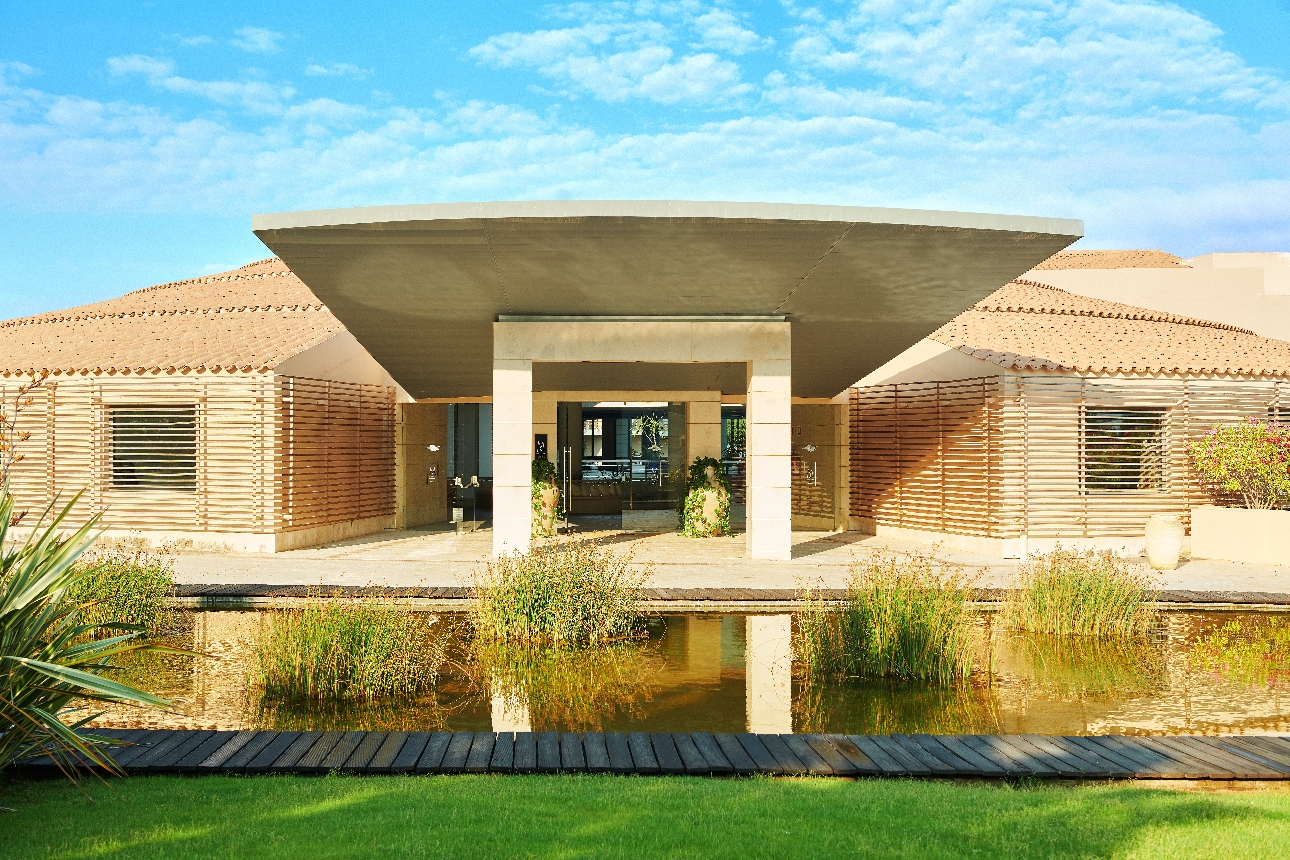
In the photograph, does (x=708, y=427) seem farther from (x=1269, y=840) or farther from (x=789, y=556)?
(x=1269, y=840)

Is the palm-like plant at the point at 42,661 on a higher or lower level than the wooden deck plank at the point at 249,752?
higher

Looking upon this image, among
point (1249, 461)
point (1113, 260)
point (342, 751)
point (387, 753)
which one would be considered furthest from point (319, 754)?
point (1113, 260)

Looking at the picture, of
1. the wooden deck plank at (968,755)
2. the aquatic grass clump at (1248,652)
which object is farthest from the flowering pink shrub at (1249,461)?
the wooden deck plank at (968,755)

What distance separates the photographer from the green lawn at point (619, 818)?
13.1 feet

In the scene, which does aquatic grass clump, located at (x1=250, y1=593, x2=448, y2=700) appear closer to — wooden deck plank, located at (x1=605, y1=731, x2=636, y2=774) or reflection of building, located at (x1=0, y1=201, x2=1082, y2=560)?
wooden deck plank, located at (x1=605, y1=731, x2=636, y2=774)

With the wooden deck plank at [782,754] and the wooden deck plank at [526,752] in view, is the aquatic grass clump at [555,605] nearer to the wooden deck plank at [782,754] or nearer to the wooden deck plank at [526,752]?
the wooden deck plank at [526,752]

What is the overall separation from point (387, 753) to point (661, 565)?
9440 mm

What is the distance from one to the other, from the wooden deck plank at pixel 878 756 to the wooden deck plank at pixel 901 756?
17 mm

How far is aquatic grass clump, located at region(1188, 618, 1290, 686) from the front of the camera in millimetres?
8039

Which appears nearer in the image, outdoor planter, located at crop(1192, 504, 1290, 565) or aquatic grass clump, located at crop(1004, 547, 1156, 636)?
aquatic grass clump, located at crop(1004, 547, 1156, 636)

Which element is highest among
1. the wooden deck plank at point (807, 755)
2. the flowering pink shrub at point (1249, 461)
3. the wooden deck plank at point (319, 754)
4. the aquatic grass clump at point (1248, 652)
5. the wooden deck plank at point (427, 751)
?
the flowering pink shrub at point (1249, 461)

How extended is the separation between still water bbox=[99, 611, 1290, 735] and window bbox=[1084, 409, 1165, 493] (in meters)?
8.00

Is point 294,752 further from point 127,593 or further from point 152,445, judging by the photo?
point 152,445

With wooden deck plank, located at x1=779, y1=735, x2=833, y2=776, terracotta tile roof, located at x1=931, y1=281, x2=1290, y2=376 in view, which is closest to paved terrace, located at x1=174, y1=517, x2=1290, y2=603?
terracotta tile roof, located at x1=931, y1=281, x2=1290, y2=376
